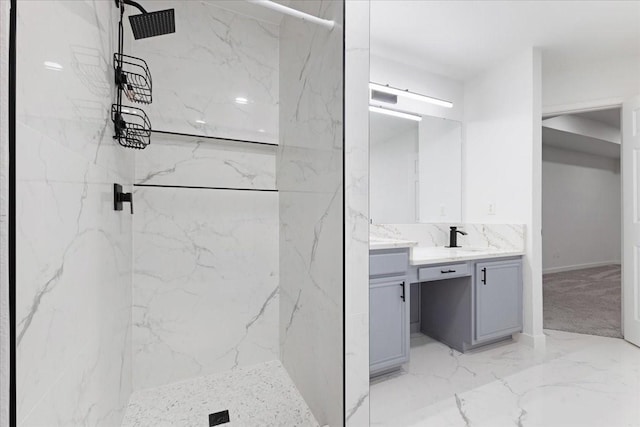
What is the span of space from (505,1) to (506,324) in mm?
2472

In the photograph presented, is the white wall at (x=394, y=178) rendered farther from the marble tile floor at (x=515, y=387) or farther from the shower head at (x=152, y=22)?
the shower head at (x=152, y=22)

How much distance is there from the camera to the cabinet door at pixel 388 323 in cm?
197

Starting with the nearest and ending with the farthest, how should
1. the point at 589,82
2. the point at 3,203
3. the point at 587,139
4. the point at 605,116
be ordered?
1. the point at 3,203
2. the point at 589,82
3. the point at 605,116
4. the point at 587,139

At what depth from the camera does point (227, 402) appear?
67.2 inches

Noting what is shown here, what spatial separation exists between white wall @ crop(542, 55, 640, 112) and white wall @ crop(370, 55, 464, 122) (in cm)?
81

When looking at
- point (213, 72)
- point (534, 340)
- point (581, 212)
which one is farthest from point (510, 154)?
point (581, 212)

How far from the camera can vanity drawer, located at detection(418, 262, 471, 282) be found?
2197 millimetres

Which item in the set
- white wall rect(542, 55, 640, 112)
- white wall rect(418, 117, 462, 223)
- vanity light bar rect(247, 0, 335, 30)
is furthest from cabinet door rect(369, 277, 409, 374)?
white wall rect(542, 55, 640, 112)

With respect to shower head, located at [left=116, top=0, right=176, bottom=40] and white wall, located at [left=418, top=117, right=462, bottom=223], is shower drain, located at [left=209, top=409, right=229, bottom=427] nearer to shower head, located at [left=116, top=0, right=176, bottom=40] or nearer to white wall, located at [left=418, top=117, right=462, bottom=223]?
shower head, located at [left=116, top=0, right=176, bottom=40]

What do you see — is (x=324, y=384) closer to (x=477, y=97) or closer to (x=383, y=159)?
(x=383, y=159)

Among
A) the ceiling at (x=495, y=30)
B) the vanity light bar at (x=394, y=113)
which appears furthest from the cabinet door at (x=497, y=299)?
the ceiling at (x=495, y=30)

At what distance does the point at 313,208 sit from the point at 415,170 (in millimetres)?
1638

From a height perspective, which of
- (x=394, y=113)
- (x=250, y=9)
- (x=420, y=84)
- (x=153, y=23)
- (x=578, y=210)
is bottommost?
(x=578, y=210)

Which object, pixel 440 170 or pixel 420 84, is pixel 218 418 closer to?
pixel 440 170
